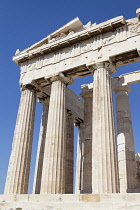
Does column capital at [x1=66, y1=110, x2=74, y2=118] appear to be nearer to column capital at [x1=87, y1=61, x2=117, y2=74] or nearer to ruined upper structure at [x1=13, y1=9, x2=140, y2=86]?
ruined upper structure at [x1=13, y1=9, x2=140, y2=86]

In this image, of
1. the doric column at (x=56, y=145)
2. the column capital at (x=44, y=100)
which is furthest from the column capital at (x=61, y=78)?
the column capital at (x=44, y=100)

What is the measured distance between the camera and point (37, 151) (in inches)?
1040

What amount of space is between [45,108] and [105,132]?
38.6 ft

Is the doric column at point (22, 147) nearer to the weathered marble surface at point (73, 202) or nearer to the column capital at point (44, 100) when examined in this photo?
the weathered marble surface at point (73, 202)

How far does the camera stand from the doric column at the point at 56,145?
18203 mm

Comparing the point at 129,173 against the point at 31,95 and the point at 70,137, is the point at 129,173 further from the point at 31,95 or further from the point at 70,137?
the point at 31,95

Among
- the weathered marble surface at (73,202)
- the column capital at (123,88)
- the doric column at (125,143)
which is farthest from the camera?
the column capital at (123,88)

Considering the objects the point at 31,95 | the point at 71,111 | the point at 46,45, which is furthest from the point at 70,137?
the point at 46,45

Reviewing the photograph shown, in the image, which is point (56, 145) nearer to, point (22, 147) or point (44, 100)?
point (22, 147)

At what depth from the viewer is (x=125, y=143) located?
886 inches

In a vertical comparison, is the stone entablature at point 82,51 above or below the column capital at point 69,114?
above

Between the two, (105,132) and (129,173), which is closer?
(105,132)

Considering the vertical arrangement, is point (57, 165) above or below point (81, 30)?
below

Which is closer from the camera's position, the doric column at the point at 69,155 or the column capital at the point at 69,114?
the doric column at the point at 69,155
